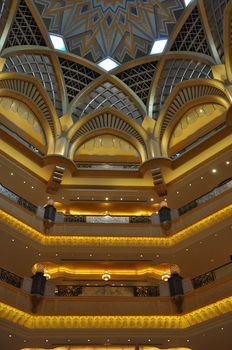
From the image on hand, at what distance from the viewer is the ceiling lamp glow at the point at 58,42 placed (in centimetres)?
2323

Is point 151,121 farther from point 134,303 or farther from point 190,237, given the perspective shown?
point 134,303

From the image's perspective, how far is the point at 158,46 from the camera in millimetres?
23734

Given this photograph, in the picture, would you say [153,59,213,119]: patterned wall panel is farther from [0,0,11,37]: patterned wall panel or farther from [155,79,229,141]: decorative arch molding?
[0,0,11,37]: patterned wall panel

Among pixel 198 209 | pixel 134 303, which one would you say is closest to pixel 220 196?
pixel 198 209

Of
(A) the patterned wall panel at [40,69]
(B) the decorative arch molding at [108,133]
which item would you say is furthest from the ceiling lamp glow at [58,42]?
(B) the decorative arch molding at [108,133]

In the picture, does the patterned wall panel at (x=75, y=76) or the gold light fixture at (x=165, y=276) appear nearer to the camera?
the gold light fixture at (x=165, y=276)

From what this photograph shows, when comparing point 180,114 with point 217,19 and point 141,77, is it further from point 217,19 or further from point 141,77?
point 217,19

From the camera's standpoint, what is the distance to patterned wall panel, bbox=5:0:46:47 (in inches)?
822

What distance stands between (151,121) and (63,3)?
8854 millimetres

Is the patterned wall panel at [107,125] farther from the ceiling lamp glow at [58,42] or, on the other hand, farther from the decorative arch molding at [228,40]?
the decorative arch molding at [228,40]

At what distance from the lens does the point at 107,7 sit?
80.9 ft

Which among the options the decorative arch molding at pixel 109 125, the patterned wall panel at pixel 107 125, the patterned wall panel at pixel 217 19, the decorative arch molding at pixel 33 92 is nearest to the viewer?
the decorative arch molding at pixel 33 92

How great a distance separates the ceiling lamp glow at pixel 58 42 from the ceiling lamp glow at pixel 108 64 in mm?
2424

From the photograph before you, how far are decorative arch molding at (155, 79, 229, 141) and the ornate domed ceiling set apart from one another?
3.96 m
